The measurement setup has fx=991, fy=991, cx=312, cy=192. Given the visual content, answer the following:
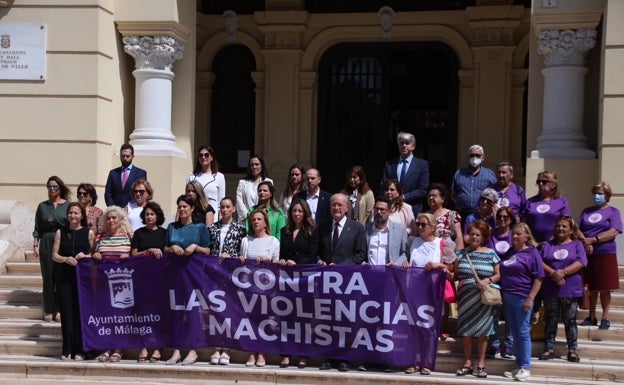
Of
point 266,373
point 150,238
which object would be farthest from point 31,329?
point 266,373

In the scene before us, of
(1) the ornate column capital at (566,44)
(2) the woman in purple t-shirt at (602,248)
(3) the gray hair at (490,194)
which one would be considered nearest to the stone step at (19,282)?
(3) the gray hair at (490,194)

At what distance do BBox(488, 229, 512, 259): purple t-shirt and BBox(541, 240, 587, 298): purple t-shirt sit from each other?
1.26 feet

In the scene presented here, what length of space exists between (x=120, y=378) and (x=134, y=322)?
76 cm

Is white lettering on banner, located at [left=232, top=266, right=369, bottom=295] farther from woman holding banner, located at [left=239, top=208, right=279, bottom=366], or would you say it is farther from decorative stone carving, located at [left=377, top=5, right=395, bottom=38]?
decorative stone carving, located at [left=377, top=5, right=395, bottom=38]

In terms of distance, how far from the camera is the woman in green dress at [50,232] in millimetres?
11648

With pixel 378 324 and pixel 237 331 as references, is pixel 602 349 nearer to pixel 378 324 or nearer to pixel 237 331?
pixel 378 324

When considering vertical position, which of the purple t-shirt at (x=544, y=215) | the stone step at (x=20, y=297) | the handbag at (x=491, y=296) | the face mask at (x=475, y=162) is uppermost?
the face mask at (x=475, y=162)

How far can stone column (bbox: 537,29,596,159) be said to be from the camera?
1316cm

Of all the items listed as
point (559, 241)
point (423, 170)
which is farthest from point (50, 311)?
point (559, 241)

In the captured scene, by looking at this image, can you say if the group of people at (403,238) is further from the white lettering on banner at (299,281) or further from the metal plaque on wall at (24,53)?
the metal plaque on wall at (24,53)

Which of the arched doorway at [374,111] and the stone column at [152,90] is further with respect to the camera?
the arched doorway at [374,111]

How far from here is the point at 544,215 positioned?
1097cm

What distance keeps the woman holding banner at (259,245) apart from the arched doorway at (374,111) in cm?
757

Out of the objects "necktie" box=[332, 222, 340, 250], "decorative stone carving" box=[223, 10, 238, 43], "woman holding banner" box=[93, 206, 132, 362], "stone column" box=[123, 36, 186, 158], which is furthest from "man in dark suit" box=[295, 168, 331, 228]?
"decorative stone carving" box=[223, 10, 238, 43]
